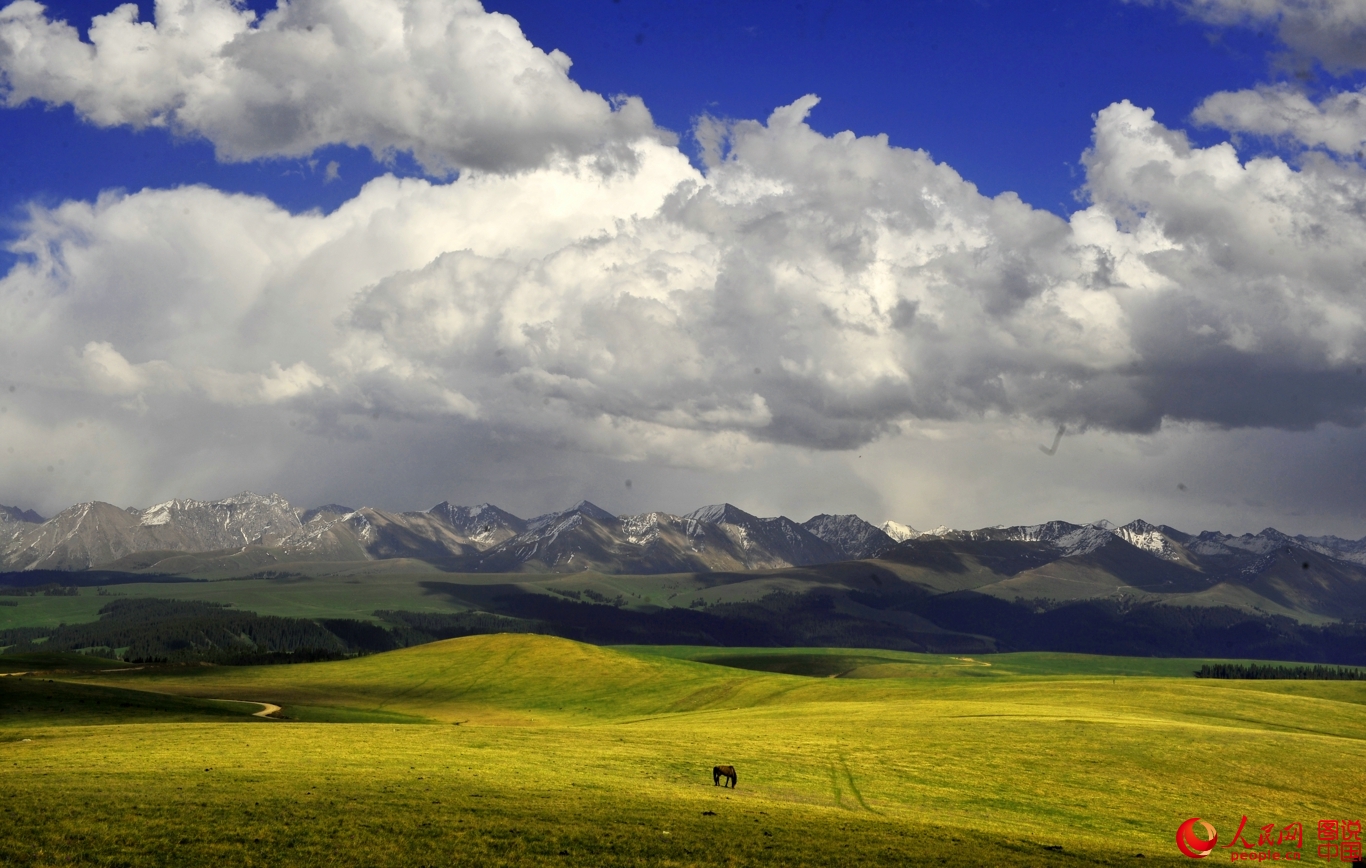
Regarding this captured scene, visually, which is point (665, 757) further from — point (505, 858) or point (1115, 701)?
point (1115, 701)

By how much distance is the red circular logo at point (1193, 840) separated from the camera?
47.6m

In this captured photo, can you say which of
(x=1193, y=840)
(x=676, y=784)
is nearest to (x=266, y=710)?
(x=676, y=784)

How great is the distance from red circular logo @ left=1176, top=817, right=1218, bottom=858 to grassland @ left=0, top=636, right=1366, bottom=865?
801 millimetres

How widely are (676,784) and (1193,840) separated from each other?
96.7 ft

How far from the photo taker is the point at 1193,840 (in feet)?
167

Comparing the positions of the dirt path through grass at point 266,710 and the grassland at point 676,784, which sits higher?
the grassland at point 676,784

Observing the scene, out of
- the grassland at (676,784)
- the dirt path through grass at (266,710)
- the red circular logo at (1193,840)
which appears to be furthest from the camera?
the dirt path through grass at (266,710)

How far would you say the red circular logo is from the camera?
A: 47.6 m

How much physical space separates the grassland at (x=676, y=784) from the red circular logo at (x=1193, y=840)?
0.80 meters

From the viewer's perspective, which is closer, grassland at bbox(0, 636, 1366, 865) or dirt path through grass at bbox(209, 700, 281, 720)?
grassland at bbox(0, 636, 1366, 865)

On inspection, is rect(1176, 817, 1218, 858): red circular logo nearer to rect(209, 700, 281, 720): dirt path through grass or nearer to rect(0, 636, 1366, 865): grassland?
rect(0, 636, 1366, 865): grassland

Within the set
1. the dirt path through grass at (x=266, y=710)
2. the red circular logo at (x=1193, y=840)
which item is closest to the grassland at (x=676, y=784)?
the red circular logo at (x=1193, y=840)

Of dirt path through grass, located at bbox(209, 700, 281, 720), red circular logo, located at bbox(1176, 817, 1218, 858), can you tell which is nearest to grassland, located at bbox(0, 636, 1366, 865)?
red circular logo, located at bbox(1176, 817, 1218, 858)

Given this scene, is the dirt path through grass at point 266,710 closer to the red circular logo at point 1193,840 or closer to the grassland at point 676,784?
the grassland at point 676,784
